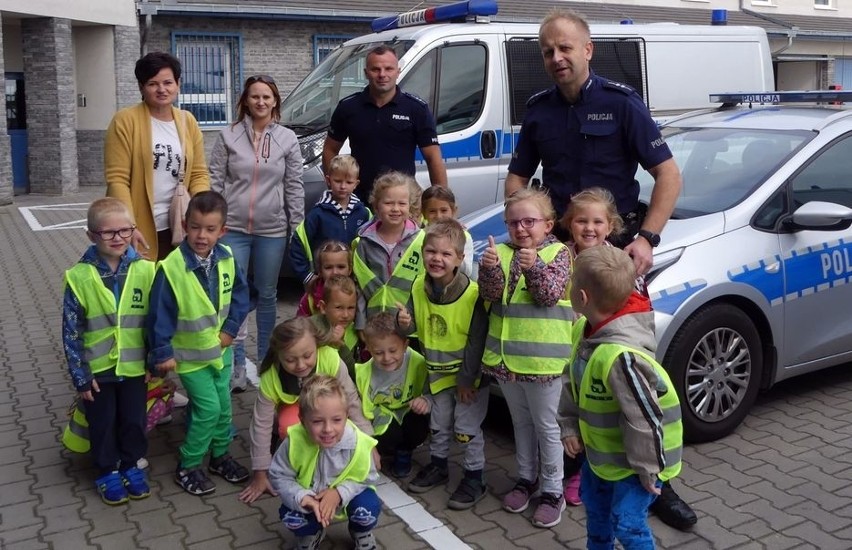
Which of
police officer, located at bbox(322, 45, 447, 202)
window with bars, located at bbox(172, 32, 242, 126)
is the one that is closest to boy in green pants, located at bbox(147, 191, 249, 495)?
police officer, located at bbox(322, 45, 447, 202)

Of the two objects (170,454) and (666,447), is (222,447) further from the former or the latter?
(666,447)

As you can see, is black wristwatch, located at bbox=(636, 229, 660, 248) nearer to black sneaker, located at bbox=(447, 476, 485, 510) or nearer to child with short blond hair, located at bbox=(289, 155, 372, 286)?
black sneaker, located at bbox=(447, 476, 485, 510)

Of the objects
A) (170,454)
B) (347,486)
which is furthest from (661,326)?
(170,454)

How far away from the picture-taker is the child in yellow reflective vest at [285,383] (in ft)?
13.8

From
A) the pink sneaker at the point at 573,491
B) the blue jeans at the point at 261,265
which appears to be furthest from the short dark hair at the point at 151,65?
the pink sneaker at the point at 573,491

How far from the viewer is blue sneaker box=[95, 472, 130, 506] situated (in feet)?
14.3

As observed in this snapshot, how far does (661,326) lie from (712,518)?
0.93 m

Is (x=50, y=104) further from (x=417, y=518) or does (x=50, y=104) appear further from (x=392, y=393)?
(x=417, y=518)

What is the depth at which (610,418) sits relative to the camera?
320 cm

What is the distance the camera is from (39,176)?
58.2 feet

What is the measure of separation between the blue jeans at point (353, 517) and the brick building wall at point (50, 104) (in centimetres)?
1542

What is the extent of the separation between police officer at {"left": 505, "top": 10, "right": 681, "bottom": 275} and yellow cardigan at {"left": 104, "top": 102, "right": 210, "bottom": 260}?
6.76 ft

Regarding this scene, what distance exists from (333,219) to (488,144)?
354 cm

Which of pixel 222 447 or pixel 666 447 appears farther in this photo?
pixel 222 447
